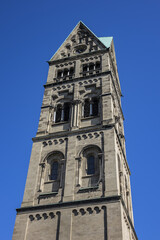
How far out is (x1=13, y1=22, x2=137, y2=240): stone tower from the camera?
24.6 meters

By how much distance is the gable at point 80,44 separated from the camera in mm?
42656

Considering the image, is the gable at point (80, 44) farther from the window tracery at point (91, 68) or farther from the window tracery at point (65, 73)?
the window tracery at point (91, 68)

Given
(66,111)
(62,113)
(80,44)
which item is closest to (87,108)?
(66,111)

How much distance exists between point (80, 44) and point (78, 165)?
2109 centimetres

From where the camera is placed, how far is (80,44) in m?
44.0

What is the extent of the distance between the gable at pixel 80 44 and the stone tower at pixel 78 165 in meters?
1.52

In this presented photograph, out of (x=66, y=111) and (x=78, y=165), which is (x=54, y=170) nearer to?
(x=78, y=165)

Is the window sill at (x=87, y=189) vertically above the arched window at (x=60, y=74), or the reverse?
the arched window at (x=60, y=74)

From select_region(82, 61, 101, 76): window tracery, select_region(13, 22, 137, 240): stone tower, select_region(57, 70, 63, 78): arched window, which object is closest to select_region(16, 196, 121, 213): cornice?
select_region(13, 22, 137, 240): stone tower

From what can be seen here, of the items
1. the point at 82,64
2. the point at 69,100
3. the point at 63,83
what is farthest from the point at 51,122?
the point at 82,64

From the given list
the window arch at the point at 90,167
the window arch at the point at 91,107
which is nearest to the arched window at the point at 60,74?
the window arch at the point at 91,107

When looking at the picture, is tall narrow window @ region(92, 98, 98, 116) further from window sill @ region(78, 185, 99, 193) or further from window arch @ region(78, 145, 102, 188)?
window sill @ region(78, 185, 99, 193)

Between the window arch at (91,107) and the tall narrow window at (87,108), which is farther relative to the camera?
the tall narrow window at (87,108)

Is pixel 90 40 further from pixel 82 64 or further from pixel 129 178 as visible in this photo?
pixel 129 178
